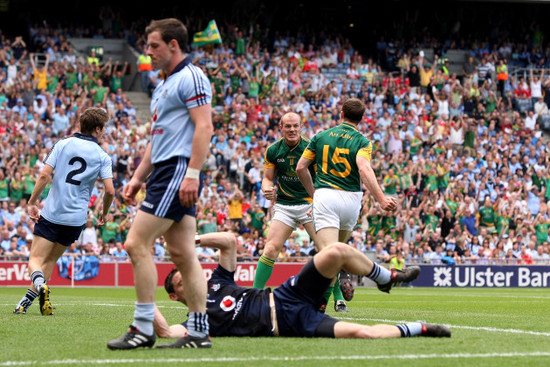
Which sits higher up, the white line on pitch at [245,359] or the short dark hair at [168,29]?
the short dark hair at [168,29]

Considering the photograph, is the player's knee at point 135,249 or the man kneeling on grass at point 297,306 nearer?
the player's knee at point 135,249

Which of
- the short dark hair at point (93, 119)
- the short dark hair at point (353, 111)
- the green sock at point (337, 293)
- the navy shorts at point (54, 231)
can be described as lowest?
the green sock at point (337, 293)

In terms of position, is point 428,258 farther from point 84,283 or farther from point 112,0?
point 112,0

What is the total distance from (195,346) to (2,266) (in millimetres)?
17259

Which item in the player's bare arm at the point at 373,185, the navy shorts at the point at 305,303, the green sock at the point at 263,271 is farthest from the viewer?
the green sock at the point at 263,271

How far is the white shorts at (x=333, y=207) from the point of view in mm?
10602

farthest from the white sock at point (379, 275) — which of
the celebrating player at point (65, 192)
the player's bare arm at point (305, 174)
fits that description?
the celebrating player at point (65, 192)

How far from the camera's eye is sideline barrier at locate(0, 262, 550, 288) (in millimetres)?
24016

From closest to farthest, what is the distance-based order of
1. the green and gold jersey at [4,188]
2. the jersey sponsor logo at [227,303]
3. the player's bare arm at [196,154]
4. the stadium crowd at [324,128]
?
the player's bare arm at [196,154], the jersey sponsor logo at [227,303], the green and gold jersey at [4,188], the stadium crowd at [324,128]

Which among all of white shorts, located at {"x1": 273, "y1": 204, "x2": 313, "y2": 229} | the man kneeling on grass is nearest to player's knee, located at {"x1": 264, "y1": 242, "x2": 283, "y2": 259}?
white shorts, located at {"x1": 273, "y1": 204, "x2": 313, "y2": 229}

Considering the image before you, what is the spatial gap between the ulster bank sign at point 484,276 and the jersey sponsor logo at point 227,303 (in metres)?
18.1

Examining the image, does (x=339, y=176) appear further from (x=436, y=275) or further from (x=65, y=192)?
(x=436, y=275)

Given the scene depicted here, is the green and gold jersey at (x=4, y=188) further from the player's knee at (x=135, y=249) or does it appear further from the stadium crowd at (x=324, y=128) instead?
the player's knee at (x=135, y=249)

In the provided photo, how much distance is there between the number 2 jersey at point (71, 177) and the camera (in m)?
11.3
